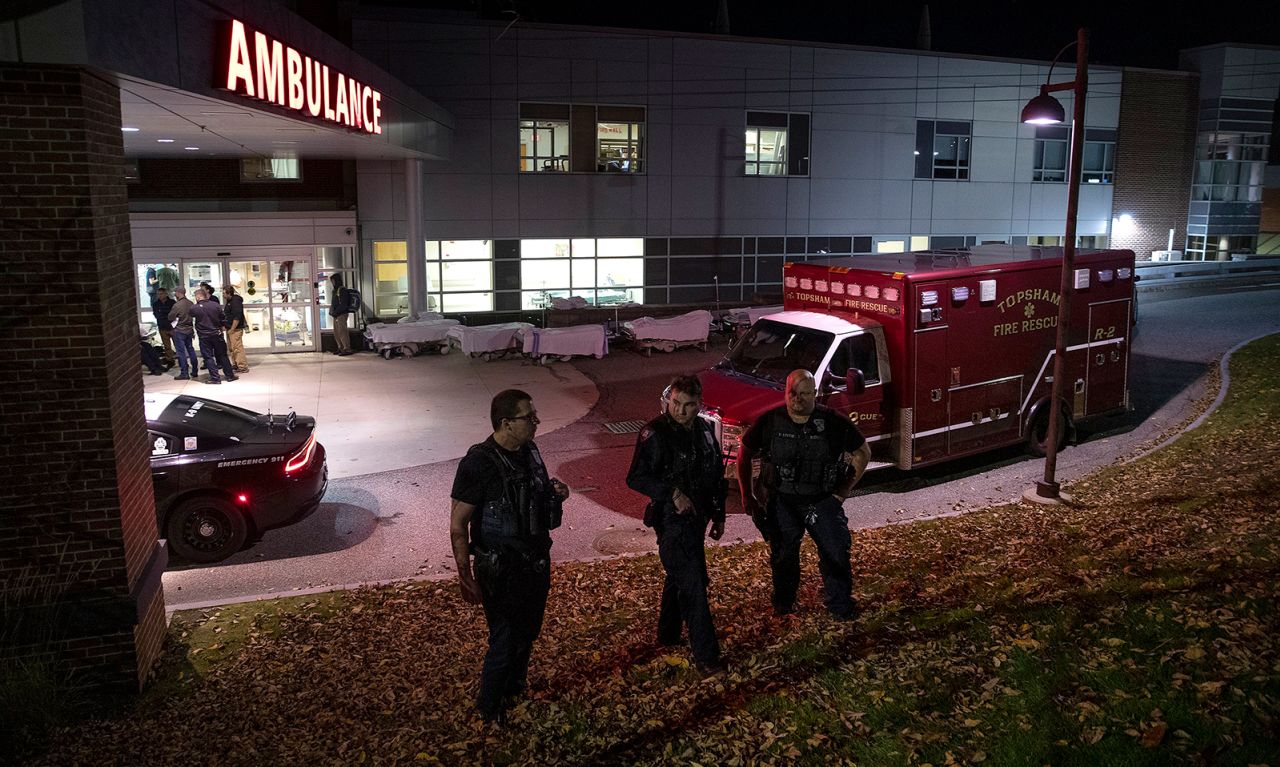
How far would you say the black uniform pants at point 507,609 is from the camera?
5.18m

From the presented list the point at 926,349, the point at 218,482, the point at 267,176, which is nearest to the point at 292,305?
the point at 267,176

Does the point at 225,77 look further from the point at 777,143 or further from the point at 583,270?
the point at 777,143

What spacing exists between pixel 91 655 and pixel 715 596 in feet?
13.9

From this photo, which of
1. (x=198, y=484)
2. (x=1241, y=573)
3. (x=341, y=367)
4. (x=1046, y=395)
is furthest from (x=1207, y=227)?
(x=198, y=484)

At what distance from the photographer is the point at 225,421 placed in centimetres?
970

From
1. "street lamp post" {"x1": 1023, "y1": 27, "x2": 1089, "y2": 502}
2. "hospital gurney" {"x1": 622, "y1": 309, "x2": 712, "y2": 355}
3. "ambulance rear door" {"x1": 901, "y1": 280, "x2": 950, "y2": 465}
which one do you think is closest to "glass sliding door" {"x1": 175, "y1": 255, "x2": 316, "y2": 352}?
"hospital gurney" {"x1": 622, "y1": 309, "x2": 712, "y2": 355}

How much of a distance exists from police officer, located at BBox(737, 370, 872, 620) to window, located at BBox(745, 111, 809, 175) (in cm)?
2283

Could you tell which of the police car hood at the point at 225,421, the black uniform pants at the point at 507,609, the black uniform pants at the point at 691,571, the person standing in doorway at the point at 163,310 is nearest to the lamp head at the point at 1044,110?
the black uniform pants at the point at 691,571

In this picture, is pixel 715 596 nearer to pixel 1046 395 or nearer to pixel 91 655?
pixel 91 655

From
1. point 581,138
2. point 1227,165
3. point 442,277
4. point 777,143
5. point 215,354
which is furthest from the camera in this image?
point 1227,165

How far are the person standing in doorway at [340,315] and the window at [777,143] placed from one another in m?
12.5

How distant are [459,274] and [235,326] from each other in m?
7.36

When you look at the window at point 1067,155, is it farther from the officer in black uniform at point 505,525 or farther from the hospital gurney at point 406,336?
the officer in black uniform at point 505,525

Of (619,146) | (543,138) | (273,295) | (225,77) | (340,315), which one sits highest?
(543,138)
